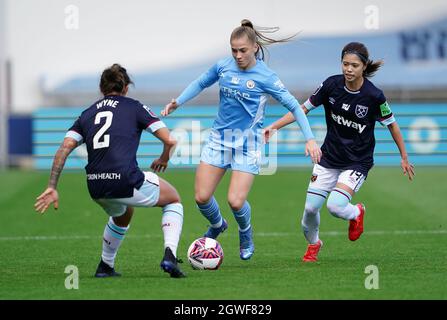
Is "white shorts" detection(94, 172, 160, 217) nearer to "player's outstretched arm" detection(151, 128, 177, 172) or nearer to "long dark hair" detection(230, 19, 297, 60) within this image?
"player's outstretched arm" detection(151, 128, 177, 172)

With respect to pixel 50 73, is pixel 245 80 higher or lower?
higher

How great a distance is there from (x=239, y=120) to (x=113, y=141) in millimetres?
1747

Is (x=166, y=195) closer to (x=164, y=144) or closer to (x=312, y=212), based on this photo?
(x=164, y=144)

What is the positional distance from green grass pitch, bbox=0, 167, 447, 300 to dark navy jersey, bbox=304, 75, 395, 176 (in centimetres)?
104

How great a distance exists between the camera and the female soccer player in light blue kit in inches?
377

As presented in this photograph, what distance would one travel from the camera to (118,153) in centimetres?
842

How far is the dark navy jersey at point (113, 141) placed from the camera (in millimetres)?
8391

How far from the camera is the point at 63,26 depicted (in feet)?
84.4

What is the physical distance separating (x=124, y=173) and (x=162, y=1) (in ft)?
56.8

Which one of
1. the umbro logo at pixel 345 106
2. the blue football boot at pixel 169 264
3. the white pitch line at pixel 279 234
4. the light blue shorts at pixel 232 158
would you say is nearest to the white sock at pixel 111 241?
the blue football boot at pixel 169 264

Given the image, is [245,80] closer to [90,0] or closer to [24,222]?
[24,222]

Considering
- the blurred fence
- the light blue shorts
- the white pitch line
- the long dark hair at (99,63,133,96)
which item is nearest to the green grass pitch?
the white pitch line
